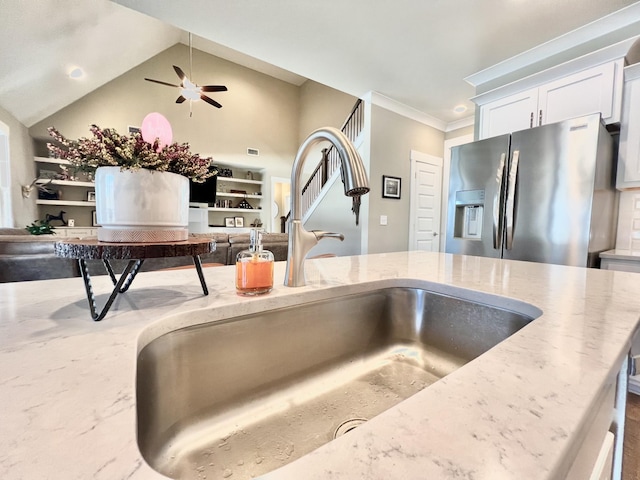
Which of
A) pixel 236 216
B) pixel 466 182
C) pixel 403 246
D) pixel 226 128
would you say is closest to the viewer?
pixel 466 182

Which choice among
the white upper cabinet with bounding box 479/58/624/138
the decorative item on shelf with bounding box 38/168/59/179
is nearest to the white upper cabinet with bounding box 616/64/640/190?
the white upper cabinet with bounding box 479/58/624/138

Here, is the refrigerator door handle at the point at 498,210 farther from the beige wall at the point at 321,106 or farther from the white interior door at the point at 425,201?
the beige wall at the point at 321,106

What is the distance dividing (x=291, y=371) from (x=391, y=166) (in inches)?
140

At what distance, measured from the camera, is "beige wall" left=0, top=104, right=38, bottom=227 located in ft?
14.2

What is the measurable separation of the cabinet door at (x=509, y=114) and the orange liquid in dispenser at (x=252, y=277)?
2.89 m

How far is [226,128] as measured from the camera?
259 inches

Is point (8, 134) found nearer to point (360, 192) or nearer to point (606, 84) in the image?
point (360, 192)

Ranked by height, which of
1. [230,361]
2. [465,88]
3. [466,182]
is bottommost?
[230,361]

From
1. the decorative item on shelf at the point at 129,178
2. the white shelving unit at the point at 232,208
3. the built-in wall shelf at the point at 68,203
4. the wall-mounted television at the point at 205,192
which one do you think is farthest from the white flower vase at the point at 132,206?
the built-in wall shelf at the point at 68,203

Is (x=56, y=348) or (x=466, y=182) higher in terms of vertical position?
(x=466, y=182)

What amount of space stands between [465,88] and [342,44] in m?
1.65

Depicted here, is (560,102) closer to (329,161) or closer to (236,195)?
(329,161)

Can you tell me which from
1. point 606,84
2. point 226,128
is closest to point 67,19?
point 226,128

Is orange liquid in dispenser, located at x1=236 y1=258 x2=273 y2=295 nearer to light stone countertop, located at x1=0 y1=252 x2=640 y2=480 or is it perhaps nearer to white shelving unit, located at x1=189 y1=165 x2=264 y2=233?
light stone countertop, located at x1=0 y1=252 x2=640 y2=480
